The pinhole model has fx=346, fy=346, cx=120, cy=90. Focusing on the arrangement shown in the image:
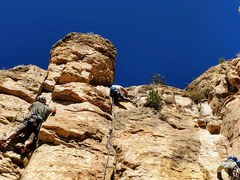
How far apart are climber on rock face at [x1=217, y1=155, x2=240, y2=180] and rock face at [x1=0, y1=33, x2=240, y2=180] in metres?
0.29

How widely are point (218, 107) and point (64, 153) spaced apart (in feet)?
27.6

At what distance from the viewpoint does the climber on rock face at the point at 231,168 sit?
10.6 m

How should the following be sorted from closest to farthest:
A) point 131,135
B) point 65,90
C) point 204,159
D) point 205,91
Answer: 1. point 204,159
2. point 131,135
3. point 65,90
4. point 205,91

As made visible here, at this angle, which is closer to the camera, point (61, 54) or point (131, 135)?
point (131, 135)

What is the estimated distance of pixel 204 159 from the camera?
11.9m

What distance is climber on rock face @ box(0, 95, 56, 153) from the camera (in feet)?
35.8

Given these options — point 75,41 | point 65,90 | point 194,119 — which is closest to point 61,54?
point 75,41

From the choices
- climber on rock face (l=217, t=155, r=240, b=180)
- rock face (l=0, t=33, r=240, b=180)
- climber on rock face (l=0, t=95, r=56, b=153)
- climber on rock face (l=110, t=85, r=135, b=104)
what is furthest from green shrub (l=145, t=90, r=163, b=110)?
climber on rock face (l=217, t=155, r=240, b=180)

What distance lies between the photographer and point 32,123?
1157 cm

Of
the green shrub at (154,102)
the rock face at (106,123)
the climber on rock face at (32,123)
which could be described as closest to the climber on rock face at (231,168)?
the rock face at (106,123)

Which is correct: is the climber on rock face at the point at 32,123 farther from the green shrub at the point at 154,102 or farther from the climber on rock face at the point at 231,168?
the climber on rock face at the point at 231,168

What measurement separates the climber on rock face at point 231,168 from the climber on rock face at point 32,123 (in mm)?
5926

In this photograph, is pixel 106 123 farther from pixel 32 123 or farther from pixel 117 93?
pixel 32 123

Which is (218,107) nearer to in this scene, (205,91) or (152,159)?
(205,91)
